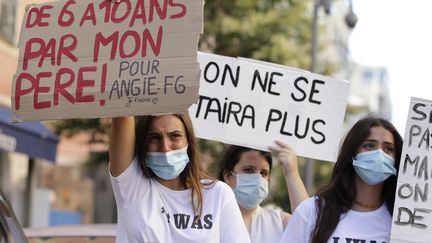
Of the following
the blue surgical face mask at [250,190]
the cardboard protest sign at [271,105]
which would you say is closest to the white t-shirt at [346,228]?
the blue surgical face mask at [250,190]

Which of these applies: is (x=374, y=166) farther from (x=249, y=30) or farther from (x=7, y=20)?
(x=7, y=20)

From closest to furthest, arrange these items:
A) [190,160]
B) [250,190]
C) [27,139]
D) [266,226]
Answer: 1. [190,160]
2. [266,226]
3. [250,190]
4. [27,139]

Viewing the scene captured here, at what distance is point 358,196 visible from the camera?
179 inches

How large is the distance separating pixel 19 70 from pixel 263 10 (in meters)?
14.1

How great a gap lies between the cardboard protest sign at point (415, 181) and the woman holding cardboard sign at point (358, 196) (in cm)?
7

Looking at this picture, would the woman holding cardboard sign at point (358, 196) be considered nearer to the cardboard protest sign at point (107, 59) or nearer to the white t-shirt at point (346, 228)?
the white t-shirt at point (346, 228)

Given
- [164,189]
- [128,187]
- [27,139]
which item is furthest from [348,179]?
[27,139]

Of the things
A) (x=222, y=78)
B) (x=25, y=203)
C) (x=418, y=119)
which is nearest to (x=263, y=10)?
(x=25, y=203)

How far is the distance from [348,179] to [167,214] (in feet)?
3.15

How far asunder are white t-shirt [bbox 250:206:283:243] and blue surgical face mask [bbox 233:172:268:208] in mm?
76

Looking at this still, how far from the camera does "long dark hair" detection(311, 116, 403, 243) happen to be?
447 centimetres

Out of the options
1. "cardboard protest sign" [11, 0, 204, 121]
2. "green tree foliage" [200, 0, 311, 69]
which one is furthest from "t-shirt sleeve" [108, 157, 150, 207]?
"green tree foliage" [200, 0, 311, 69]

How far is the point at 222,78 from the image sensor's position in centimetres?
631

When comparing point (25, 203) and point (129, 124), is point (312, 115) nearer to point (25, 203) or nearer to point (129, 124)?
point (129, 124)
